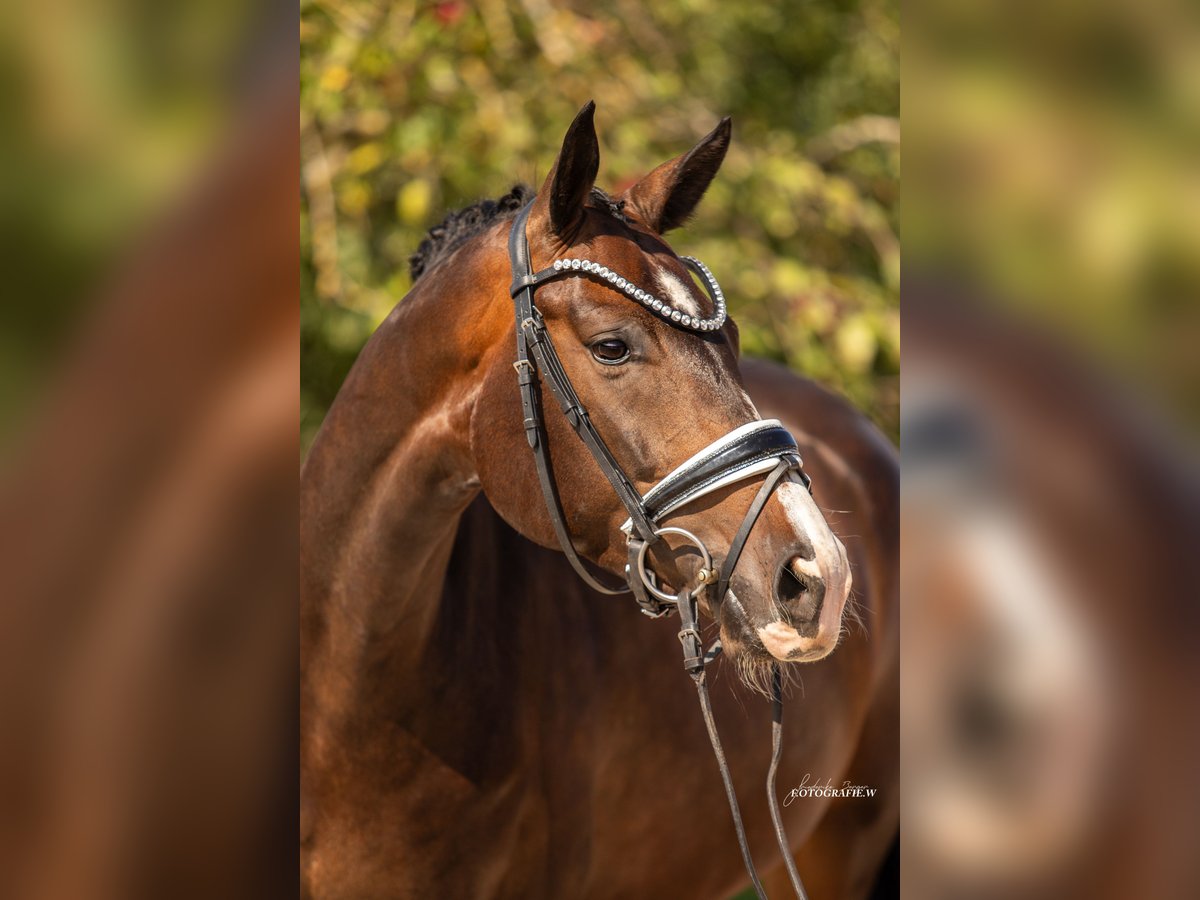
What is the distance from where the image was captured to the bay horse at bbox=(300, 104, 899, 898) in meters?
1.47

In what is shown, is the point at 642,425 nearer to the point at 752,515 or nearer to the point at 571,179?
the point at 752,515

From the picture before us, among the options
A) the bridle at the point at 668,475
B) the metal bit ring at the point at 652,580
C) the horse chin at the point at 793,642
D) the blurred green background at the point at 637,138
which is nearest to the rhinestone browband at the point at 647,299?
the bridle at the point at 668,475

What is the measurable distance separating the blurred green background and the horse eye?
0.63 metres

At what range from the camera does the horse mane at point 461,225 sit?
184 centimetres

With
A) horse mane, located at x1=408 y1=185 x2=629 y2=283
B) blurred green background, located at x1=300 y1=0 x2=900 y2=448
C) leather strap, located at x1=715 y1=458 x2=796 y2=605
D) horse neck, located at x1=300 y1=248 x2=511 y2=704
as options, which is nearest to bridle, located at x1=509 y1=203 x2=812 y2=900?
leather strap, located at x1=715 y1=458 x2=796 y2=605

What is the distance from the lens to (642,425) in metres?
1.48

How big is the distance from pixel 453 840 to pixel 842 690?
1.12 m

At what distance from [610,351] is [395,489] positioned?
435mm

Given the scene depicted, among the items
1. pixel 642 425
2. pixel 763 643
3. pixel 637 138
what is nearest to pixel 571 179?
pixel 642 425

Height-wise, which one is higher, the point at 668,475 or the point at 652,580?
the point at 668,475
